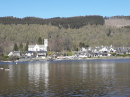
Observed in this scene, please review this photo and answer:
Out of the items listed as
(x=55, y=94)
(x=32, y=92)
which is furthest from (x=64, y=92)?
(x=32, y=92)

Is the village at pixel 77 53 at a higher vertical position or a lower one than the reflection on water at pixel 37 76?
higher

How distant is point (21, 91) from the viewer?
23.5m

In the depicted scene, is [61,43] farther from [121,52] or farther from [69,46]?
[121,52]

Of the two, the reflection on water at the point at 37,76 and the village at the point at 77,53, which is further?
the village at the point at 77,53

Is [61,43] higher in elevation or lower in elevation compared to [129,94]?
higher

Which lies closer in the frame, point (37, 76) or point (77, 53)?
point (37, 76)

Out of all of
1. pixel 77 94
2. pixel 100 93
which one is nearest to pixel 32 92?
pixel 77 94

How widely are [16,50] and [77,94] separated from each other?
129323 mm

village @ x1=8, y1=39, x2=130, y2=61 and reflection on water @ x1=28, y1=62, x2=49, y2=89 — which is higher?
village @ x1=8, y1=39, x2=130, y2=61

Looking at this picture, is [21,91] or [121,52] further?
[121,52]

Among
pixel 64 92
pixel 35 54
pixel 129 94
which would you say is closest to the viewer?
pixel 129 94

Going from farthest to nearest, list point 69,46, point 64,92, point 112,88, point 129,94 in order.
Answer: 1. point 69,46
2. point 112,88
3. point 64,92
4. point 129,94

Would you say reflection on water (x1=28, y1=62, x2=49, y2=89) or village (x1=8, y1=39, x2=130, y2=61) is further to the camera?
village (x1=8, y1=39, x2=130, y2=61)

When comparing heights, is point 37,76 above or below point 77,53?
below
